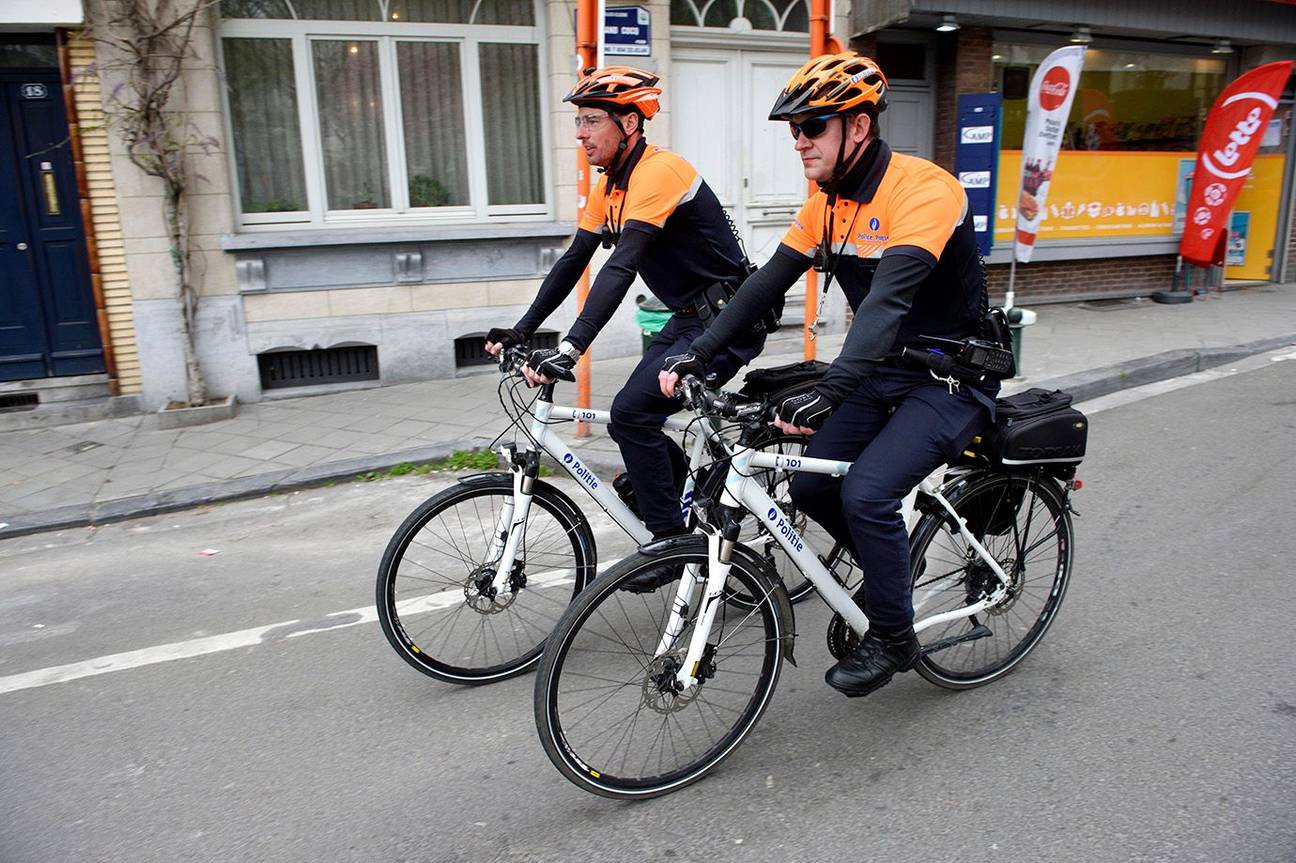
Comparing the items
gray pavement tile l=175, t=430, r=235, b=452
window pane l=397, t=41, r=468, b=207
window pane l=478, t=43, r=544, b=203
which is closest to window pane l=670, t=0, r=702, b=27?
window pane l=478, t=43, r=544, b=203

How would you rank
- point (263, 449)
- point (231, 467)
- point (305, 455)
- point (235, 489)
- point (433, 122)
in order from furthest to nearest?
point (433, 122), point (263, 449), point (305, 455), point (231, 467), point (235, 489)

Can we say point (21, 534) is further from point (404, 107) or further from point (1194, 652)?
point (1194, 652)

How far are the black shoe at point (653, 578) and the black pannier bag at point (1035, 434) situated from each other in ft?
3.99

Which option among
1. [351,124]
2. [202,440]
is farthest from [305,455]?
[351,124]

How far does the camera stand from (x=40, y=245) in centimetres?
812

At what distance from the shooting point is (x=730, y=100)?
9.91 m

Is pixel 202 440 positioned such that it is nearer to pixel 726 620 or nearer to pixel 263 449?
pixel 263 449

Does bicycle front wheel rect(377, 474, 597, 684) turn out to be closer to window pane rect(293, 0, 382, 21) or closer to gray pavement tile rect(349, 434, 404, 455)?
gray pavement tile rect(349, 434, 404, 455)

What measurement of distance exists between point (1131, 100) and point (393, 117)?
9.36 metres

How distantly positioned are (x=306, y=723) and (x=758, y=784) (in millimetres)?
1630

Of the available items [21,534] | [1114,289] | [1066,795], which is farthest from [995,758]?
[1114,289]

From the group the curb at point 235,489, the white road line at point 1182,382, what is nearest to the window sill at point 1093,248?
the white road line at point 1182,382

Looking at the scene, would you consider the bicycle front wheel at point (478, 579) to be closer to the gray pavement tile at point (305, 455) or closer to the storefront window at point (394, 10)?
the gray pavement tile at point (305, 455)

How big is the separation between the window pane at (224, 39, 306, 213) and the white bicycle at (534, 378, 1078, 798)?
22.3 ft
